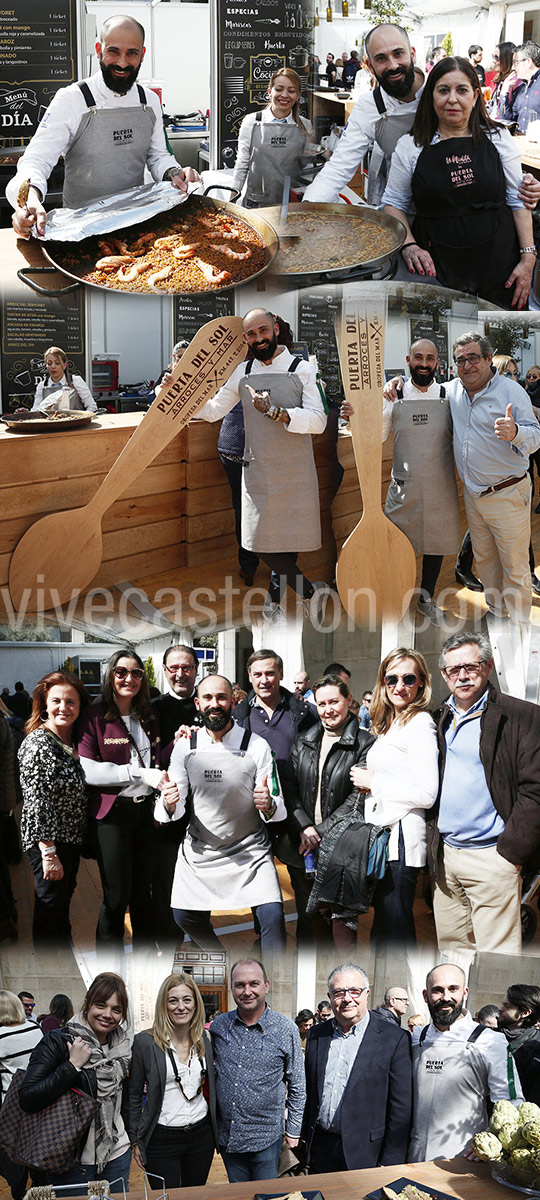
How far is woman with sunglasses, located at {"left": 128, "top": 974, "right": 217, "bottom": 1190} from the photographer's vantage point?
368 cm

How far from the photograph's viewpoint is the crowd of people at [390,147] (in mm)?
3646

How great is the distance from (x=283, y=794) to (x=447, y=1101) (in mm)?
1017

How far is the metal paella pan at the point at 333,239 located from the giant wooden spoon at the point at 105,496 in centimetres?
26

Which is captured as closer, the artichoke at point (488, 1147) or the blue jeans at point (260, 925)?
the artichoke at point (488, 1147)

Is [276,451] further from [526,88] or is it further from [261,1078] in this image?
[261,1078]

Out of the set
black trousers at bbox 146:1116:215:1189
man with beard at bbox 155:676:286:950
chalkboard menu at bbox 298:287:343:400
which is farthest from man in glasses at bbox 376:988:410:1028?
chalkboard menu at bbox 298:287:343:400

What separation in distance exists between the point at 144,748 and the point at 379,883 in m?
0.84

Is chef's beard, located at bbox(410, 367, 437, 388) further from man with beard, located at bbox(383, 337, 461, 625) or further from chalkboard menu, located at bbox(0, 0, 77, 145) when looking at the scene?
chalkboard menu, located at bbox(0, 0, 77, 145)

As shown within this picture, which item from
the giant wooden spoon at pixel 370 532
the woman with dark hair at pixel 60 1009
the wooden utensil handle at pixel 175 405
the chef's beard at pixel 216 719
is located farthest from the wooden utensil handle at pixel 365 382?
the woman with dark hair at pixel 60 1009

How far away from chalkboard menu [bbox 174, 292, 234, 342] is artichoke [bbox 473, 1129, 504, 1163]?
2.45m

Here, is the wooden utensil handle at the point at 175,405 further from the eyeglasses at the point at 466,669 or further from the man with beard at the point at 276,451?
the eyeglasses at the point at 466,669

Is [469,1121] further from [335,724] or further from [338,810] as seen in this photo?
[335,724]

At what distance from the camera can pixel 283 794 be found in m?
3.89

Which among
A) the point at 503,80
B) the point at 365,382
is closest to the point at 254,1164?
the point at 365,382
